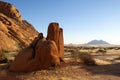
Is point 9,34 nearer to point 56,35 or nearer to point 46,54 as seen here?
point 56,35

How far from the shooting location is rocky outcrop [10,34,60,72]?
18.0 m

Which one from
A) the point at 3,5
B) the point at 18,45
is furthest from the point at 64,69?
the point at 3,5

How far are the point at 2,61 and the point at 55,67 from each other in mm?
8169

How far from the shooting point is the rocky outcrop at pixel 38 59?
18047 millimetres

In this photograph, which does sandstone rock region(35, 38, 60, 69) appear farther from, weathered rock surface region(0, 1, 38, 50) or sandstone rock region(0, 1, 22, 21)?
sandstone rock region(0, 1, 22, 21)

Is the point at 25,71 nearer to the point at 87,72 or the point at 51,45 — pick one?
the point at 51,45

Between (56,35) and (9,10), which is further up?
(9,10)

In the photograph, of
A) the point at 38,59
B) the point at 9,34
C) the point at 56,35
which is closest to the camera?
the point at 38,59

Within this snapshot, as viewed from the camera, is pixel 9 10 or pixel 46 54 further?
pixel 9 10

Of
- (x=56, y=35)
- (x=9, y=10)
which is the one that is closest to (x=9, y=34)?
(x=9, y=10)

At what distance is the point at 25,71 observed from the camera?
58.8 ft

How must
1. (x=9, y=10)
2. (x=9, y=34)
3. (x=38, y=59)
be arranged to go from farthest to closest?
1. (x=9, y=10)
2. (x=9, y=34)
3. (x=38, y=59)

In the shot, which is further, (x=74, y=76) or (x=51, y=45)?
(x=51, y=45)

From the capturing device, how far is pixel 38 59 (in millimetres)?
18188
